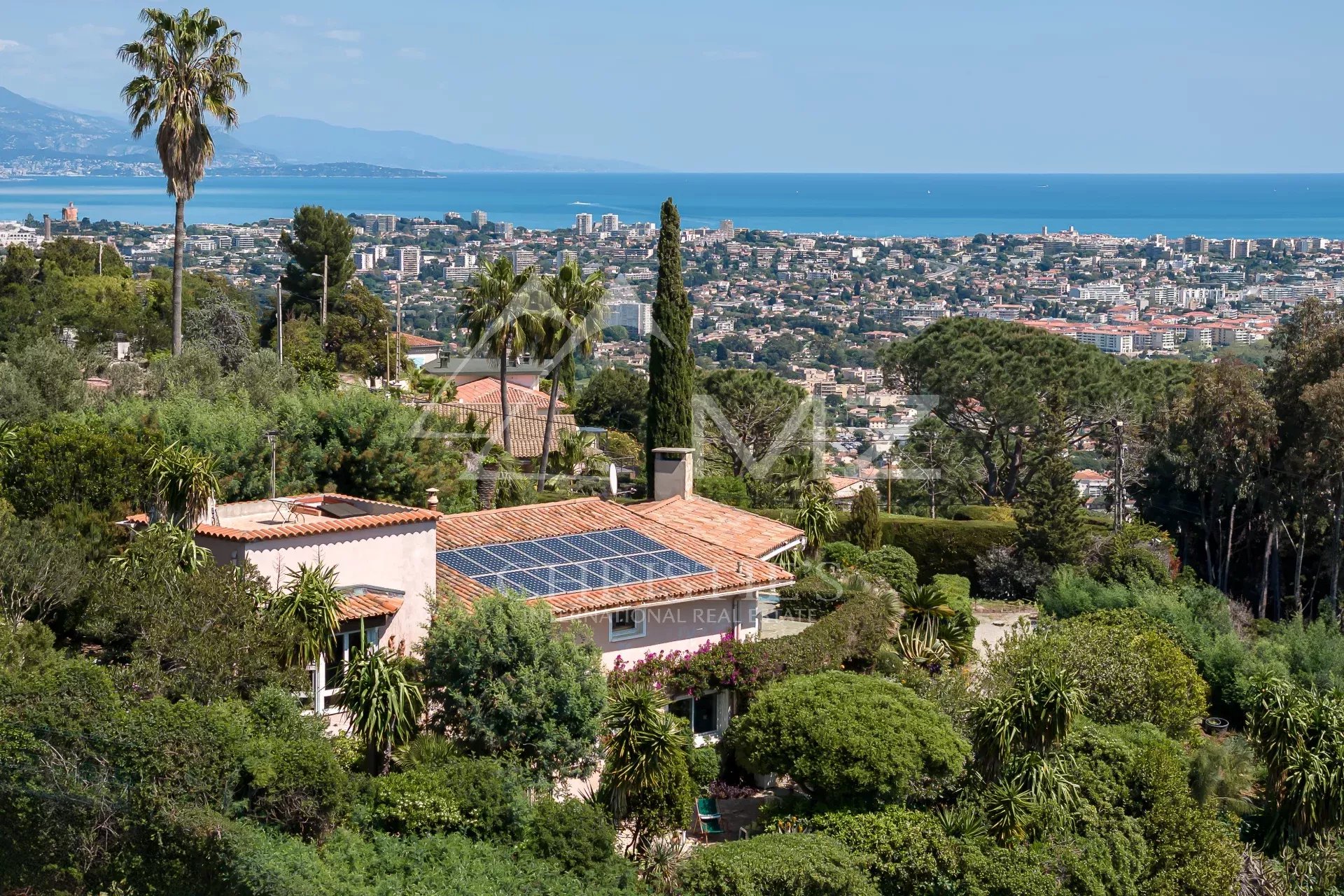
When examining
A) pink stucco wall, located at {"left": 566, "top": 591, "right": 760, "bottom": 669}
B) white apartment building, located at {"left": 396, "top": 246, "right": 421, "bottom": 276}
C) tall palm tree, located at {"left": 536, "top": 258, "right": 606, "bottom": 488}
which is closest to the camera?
pink stucco wall, located at {"left": 566, "top": 591, "right": 760, "bottom": 669}

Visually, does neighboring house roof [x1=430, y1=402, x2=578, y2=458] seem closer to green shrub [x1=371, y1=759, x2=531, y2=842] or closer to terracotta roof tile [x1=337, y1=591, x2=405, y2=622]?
terracotta roof tile [x1=337, y1=591, x2=405, y2=622]

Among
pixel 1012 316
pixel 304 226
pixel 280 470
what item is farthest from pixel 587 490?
pixel 1012 316

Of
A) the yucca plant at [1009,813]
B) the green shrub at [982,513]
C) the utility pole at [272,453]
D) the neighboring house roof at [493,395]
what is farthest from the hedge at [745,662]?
the neighboring house roof at [493,395]

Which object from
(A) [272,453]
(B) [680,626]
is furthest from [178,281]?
(B) [680,626]

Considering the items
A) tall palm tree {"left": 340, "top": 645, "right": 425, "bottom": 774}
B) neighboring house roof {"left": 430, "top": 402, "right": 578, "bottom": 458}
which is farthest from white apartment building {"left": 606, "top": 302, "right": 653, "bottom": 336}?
tall palm tree {"left": 340, "top": 645, "right": 425, "bottom": 774}

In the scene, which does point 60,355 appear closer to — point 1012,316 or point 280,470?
point 280,470

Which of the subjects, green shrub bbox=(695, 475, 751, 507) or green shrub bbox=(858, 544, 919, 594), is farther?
green shrub bbox=(695, 475, 751, 507)

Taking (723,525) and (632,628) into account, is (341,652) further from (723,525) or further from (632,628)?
(723,525)
